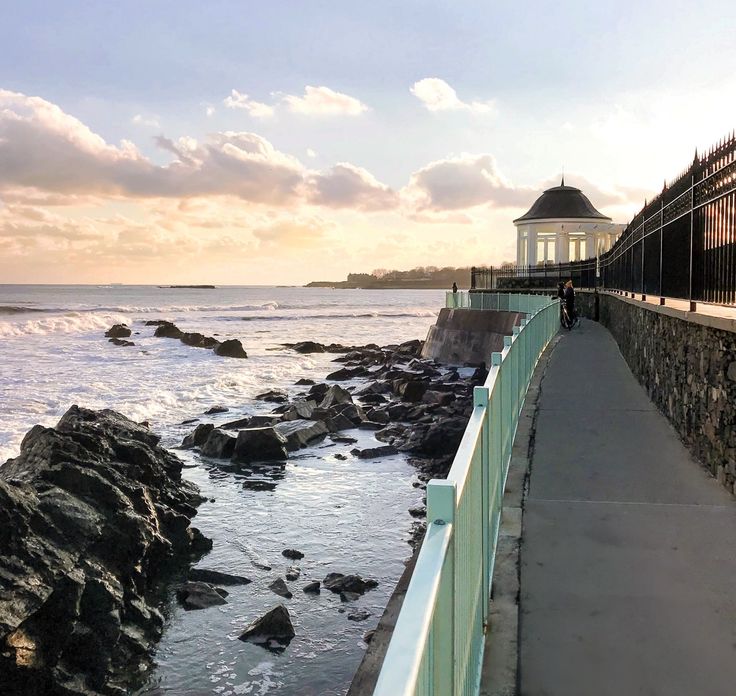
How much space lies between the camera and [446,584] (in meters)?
2.24

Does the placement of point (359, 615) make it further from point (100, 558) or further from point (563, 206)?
point (563, 206)

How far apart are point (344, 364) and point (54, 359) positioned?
14.5 m

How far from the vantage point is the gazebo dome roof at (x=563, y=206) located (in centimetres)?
4256

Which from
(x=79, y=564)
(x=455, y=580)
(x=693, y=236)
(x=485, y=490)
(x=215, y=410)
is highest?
(x=693, y=236)

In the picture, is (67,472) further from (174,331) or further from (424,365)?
(174,331)

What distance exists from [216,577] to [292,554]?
108 cm

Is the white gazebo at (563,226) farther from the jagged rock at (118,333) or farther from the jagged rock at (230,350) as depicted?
the jagged rock at (118,333)

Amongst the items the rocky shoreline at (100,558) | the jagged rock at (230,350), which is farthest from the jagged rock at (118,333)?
the rocky shoreline at (100,558)

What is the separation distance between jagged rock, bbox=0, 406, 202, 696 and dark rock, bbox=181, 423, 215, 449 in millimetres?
5215

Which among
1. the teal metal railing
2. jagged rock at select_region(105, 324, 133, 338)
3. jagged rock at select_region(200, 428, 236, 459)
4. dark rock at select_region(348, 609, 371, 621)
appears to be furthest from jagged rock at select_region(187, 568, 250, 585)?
jagged rock at select_region(105, 324, 133, 338)

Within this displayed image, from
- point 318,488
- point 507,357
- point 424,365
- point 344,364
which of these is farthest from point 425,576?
point 344,364

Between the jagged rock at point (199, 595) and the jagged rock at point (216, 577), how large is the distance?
222mm

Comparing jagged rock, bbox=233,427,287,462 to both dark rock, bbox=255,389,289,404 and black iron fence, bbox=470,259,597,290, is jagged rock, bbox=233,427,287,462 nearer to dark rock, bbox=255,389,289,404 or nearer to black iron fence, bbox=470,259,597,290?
dark rock, bbox=255,389,289,404

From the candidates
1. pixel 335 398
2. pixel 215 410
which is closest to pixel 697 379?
pixel 335 398
